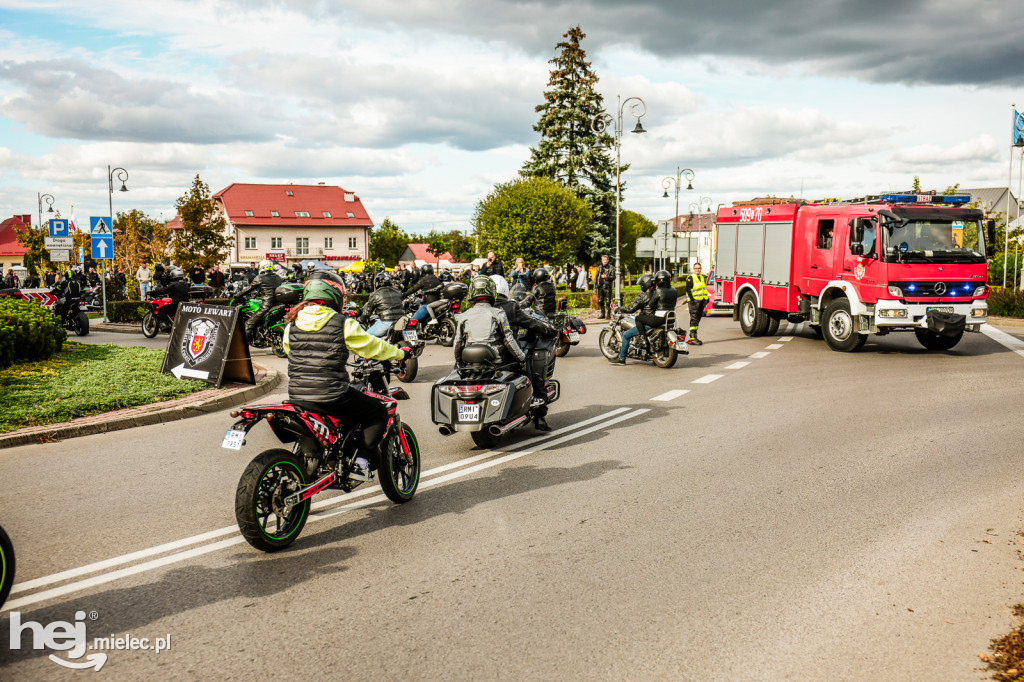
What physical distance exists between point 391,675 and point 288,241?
96085 mm

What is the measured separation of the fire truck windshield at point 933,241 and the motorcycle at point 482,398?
1018cm

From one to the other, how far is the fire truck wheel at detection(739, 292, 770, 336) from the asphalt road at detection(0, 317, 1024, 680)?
1098 cm

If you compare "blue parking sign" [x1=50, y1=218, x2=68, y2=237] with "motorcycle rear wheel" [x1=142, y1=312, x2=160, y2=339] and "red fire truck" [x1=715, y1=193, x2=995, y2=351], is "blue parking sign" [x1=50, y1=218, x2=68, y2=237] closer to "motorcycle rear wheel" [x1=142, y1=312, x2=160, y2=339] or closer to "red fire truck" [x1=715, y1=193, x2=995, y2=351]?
"motorcycle rear wheel" [x1=142, y1=312, x2=160, y2=339]

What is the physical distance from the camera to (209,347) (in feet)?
38.0

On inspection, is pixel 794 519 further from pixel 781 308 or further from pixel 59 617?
pixel 781 308

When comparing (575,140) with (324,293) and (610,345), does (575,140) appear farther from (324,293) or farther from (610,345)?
(324,293)

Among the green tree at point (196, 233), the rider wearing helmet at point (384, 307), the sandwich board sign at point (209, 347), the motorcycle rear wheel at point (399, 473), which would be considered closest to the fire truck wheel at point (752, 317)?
the rider wearing helmet at point (384, 307)

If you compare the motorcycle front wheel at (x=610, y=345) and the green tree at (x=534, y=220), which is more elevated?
the green tree at (x=534, y=220)

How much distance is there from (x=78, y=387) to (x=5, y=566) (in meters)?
7.04

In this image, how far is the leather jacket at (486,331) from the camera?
8062 millimetres

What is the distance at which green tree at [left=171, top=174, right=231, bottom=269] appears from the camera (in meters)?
37.3

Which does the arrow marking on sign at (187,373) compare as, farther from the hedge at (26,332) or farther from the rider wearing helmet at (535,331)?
the rider wearing helmet at (535,331)

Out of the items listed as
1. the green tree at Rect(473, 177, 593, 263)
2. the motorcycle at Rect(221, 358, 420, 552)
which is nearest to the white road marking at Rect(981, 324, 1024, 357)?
the motorcycle at Rect(221, 358, 420, 552)

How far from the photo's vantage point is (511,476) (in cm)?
704
